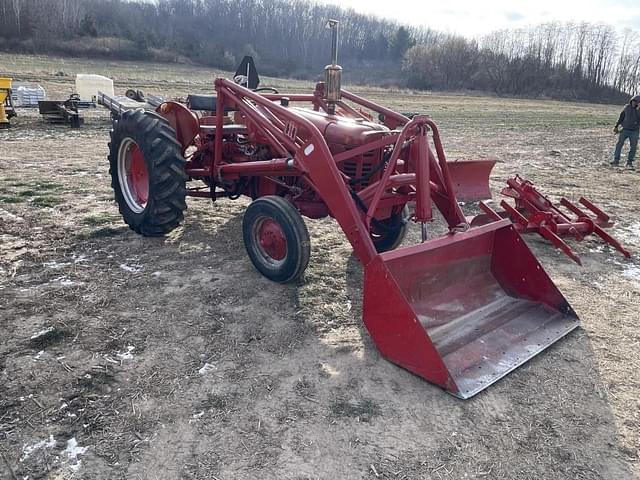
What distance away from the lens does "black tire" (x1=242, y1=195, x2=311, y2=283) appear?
3.94 metres

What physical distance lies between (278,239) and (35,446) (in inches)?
88.1

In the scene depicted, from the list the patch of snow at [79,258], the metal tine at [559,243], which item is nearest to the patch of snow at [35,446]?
the patch of snow at [79,258]

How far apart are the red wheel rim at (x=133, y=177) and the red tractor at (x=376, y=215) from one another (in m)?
0.01

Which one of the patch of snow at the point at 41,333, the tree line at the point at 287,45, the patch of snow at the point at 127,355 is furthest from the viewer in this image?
the tree line at the point at 287,45

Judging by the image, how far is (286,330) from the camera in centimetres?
362

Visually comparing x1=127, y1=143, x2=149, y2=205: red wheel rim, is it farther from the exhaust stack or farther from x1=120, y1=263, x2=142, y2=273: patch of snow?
the exhaust stack

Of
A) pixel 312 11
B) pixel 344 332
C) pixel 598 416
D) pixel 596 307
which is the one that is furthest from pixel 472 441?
pixel 312 11

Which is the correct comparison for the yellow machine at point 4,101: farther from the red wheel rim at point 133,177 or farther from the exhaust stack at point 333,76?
the exhaust stack at point 333,76

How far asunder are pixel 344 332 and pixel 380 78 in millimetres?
64552

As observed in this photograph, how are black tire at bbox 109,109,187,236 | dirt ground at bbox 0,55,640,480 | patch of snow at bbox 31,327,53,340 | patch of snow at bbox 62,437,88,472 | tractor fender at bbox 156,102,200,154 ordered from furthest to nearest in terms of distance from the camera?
1. tractor fender at bbox 156,102,200,154
2. black tire at bbox 109,109,187,236
3. patch of snow at bbox 31,327,53,340
4. dirt ground at bbox 0,55,640,480
5. patch of snow at bbox 62,437,88,472

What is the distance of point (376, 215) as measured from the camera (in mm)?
4406

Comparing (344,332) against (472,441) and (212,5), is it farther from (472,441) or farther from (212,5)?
(212,5)

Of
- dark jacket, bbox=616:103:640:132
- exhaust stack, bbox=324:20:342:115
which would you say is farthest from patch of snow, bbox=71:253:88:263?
dark jacket, bbox=616:103:640:132

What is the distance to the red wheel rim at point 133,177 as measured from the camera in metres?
5.39
